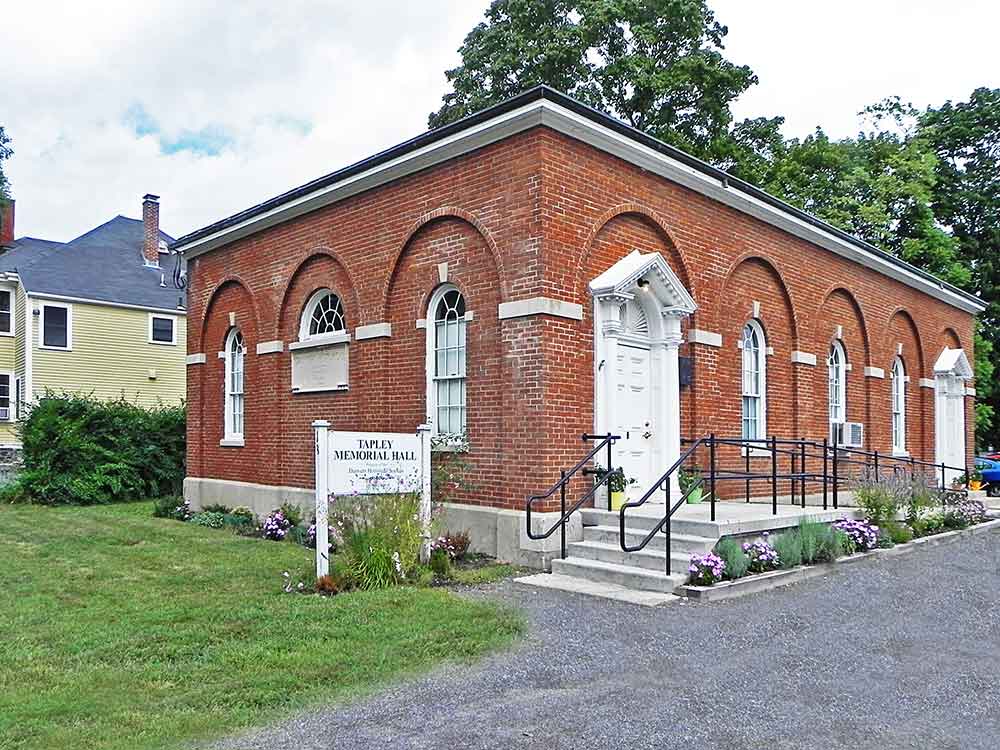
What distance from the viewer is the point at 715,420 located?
12.8 metres

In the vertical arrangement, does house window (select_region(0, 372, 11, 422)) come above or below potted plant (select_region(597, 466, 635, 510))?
above

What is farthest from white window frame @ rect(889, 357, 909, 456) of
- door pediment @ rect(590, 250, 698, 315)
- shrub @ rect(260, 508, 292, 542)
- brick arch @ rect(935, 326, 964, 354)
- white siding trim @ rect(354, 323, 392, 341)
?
shrub @ rect(260, 508, 292, 542)

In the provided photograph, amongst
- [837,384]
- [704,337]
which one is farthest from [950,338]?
[704,337]

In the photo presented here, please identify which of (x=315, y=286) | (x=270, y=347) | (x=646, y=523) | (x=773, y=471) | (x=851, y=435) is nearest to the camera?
(x=646, y=523)

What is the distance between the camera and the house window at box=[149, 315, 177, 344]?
30.6 metres

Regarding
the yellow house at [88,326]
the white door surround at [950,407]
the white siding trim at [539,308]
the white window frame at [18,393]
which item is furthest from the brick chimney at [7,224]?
the white door surround at [950,407]

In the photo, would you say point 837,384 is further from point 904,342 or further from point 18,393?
point 18,393

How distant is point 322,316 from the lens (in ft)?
46.9

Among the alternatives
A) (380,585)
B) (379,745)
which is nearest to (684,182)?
(380,585)

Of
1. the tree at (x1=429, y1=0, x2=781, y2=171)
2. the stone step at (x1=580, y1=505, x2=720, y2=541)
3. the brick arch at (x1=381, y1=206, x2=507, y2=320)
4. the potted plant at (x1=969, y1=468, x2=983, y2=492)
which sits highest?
the tree at (x1=429, y1=0, x2=781, y2=171)

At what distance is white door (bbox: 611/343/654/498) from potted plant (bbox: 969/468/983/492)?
14330 mm

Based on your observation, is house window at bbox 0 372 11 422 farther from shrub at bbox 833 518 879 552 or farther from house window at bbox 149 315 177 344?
shrub at bbox 833 518 879 552

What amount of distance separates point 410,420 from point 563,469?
274cm

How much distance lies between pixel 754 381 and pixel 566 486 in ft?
17.2
